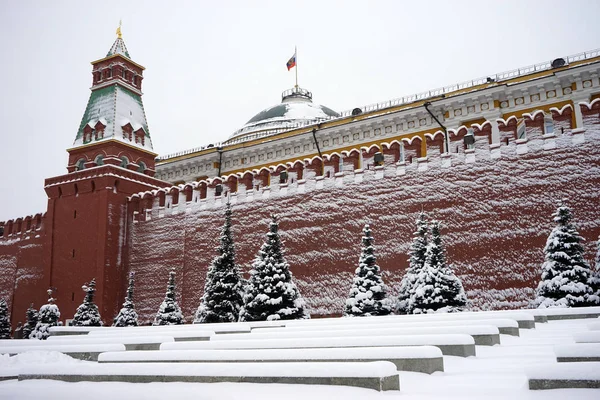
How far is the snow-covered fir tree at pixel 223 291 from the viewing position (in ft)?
45.5

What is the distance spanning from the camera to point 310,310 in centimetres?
1477

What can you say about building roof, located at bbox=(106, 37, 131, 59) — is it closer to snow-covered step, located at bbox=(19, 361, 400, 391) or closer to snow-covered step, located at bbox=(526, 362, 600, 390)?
snow-covered step, located at bbox=(19, 361, 400, 391)

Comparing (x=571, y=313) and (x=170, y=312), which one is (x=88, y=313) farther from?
(x=571, y=313)

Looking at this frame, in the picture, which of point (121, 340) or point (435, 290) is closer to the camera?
point (121, 340)

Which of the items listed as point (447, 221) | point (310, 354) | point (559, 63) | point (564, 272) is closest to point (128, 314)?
point (447, 221)

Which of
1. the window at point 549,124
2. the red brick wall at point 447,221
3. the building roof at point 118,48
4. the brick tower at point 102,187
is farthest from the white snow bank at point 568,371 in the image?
the building roof at point 118,48

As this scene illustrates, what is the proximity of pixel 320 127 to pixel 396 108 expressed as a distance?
2850 millimetres

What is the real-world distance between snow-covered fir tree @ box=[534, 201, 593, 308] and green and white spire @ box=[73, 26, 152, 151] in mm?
13961

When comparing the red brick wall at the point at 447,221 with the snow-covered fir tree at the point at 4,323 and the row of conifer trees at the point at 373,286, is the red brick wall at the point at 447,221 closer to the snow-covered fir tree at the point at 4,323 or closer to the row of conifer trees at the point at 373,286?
the row of conifer trees at the point at 373,286

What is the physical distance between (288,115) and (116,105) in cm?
888

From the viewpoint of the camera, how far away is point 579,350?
139 inches

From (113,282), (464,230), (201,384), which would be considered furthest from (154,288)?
(201,384)

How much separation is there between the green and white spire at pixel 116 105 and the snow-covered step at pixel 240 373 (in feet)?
51.6

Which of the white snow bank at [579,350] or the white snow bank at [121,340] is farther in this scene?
the white snow bank at [121,340]
